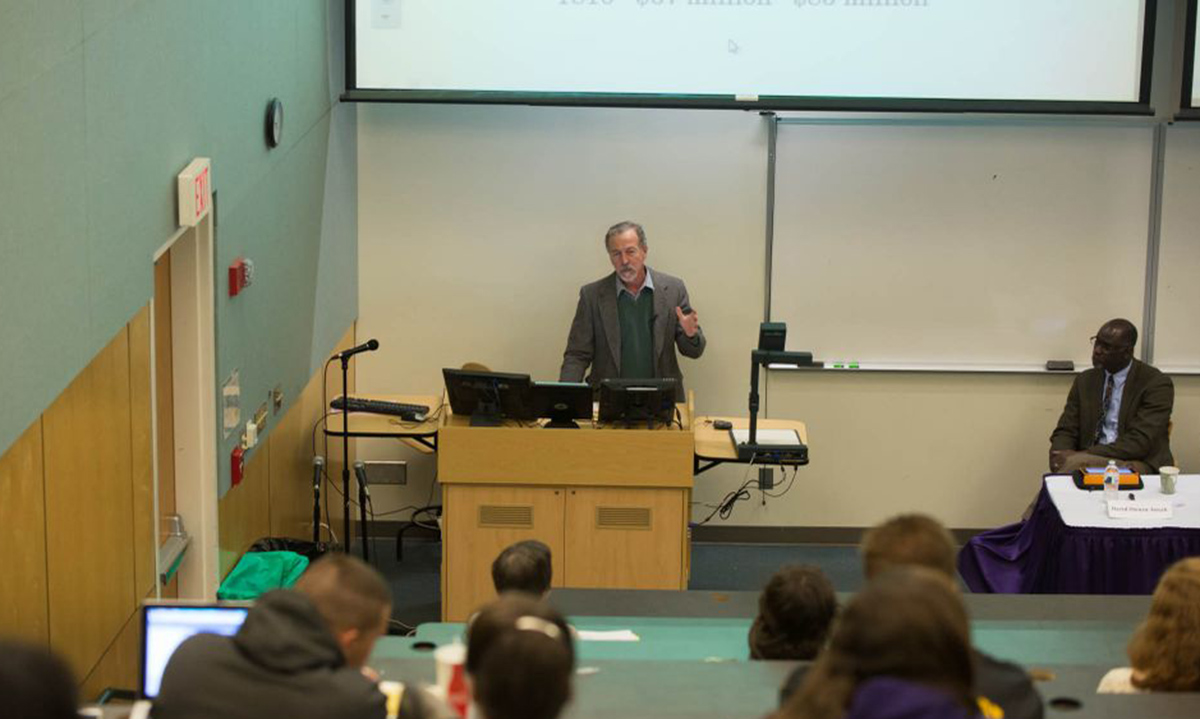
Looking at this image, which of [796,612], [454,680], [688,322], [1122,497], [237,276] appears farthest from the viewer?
[688,322]

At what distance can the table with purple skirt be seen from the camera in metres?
6.15

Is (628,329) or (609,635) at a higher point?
(628,329)

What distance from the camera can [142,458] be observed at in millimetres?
4801

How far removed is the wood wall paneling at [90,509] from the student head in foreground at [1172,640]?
256 centimetres

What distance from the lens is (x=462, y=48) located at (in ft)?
23.7

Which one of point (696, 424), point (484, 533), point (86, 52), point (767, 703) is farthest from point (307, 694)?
point (696, 424)

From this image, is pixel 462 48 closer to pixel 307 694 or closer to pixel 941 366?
pixel 941 366

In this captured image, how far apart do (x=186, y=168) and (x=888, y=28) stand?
3.55m

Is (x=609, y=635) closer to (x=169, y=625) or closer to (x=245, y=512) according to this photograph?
(x=169, y=625)

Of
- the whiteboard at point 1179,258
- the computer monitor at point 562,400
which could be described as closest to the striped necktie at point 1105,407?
the whiteboard at point 1179,258

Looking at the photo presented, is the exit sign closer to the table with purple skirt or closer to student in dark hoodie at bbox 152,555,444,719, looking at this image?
student in dark hoodie at bbox 152,555,444,719

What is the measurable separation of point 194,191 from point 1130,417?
14.3ft

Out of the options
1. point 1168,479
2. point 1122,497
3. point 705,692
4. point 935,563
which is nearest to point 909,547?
point 935,563

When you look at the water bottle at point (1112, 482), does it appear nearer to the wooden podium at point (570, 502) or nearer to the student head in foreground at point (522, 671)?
the wooden podium at point (570, 502)
